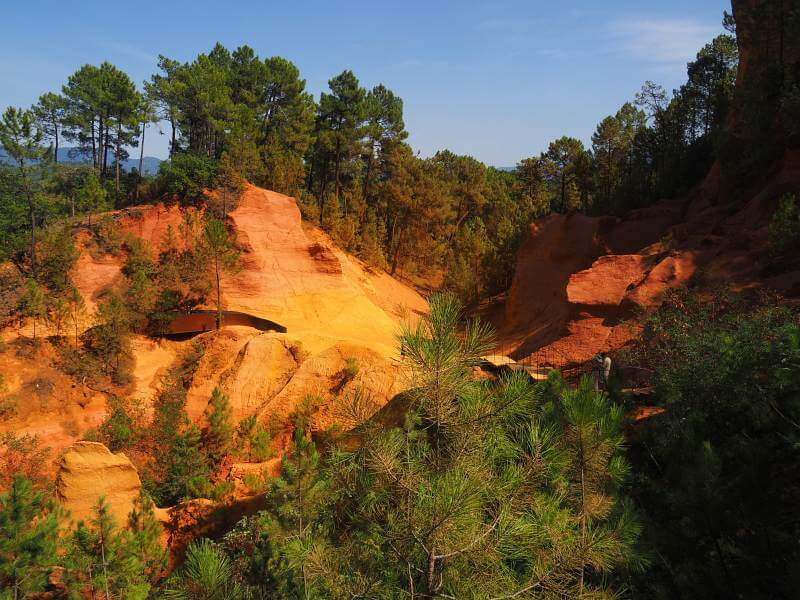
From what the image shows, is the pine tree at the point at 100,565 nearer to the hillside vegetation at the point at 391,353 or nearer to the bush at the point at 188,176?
the hillside vegetation at the point at 391,353

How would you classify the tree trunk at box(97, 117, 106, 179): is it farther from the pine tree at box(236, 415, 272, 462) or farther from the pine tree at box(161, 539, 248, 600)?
the pine tree at box(161, 539, 248, 600)

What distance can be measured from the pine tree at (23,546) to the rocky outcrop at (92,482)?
286 centimetres

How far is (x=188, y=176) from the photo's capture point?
111 feet

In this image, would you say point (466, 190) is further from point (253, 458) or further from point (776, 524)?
point (776, 524)

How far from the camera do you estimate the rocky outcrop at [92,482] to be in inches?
508

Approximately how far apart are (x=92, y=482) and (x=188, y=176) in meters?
24.8

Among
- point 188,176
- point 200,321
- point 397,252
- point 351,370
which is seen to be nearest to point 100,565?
point 351,370

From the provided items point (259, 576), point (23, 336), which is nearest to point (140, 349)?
point (23, 336)

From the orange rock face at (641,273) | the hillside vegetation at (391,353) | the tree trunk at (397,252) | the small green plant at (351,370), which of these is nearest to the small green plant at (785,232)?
the hillside vegetation at (391,353)

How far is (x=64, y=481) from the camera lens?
12945mm

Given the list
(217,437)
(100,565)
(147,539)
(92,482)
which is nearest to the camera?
(100,565)

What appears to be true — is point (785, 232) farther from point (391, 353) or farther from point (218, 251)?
point (218, 251)

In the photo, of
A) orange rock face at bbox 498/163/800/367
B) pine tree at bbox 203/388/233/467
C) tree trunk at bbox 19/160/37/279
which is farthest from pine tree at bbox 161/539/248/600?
tree trunk at bbox 19/160/37/279

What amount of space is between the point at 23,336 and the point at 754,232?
28854 millimetres
